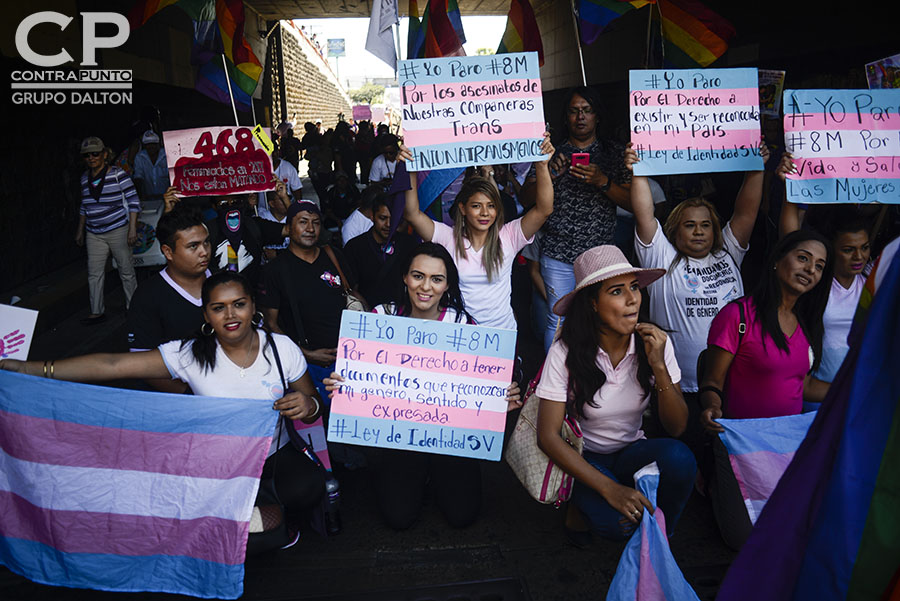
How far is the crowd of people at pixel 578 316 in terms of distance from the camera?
294 cm

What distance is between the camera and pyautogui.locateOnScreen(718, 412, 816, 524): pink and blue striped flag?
2727mm

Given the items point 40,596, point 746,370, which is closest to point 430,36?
point 746,370

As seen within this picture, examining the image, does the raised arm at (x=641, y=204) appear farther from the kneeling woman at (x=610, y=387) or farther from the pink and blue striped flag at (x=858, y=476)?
the pink and blue striped flag at (x=858, y=476)

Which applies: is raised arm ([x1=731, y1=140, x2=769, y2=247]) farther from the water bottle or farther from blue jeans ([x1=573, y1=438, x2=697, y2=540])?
the water bottle

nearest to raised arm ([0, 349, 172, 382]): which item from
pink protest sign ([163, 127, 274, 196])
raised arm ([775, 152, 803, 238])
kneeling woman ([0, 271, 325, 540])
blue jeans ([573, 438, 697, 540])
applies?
kneeling woman ([0, 271, 325, 540])

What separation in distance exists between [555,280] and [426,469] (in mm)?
1651

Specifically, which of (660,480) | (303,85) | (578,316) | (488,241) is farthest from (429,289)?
(303,85)

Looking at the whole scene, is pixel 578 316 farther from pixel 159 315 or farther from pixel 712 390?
pixel 159 315

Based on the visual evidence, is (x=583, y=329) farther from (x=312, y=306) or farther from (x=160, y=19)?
(x=160, y=19)

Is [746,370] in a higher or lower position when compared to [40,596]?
higher

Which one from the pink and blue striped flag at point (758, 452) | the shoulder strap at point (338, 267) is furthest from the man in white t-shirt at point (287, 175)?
the pink and blue striped flag at point (758, 452)

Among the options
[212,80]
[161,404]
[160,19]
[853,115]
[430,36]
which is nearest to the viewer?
[161,404]

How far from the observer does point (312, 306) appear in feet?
12.9

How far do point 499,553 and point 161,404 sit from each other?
1.70 meters
